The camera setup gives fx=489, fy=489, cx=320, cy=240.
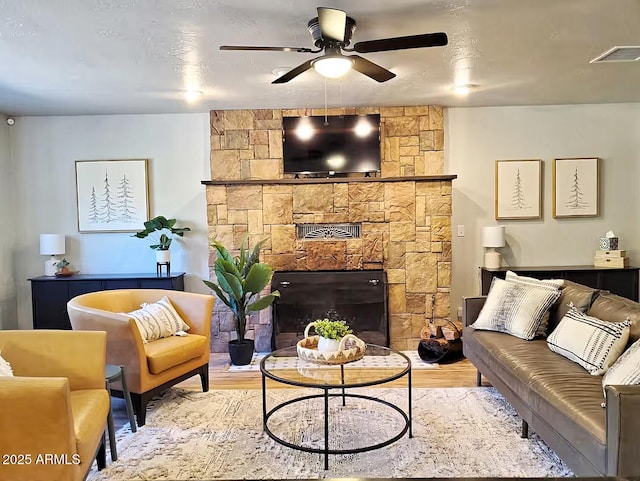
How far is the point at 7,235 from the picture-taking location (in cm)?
523

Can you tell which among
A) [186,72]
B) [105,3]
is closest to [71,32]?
[105,3]

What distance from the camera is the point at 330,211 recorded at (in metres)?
5.06

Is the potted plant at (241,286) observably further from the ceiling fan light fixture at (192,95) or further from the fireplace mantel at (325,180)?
the ceiling fan light fixture at (192,95)

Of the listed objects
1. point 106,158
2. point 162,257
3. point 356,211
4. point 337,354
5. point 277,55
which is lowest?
point 337,354

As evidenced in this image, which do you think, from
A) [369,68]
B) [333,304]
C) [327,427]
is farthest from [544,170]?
[327,427]

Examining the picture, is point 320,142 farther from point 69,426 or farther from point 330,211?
point 69,426

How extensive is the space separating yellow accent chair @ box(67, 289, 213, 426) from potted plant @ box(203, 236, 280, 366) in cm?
57

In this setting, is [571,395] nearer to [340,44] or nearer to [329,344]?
[329,344]

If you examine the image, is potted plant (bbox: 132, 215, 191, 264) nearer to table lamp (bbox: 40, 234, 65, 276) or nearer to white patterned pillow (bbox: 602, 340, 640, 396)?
table lamp (bbox: 40, 234, 65, 276)

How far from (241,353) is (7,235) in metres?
2.92

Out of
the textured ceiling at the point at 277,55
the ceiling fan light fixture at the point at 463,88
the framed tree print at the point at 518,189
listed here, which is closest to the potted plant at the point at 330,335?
the textured ceiling at the point at 277,55

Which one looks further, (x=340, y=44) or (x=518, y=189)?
(x=518, y=189)

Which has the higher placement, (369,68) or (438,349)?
(369,68)

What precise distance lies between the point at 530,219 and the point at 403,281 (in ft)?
5.20
